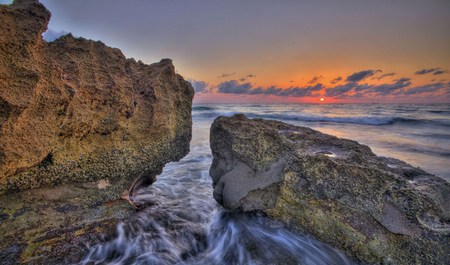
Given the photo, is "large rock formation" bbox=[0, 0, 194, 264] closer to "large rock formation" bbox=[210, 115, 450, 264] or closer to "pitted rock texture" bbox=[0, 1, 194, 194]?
"pitted rock texture" bbox=[0, 1, 194, 194]

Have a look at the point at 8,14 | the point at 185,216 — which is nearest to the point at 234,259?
the point at 185,216

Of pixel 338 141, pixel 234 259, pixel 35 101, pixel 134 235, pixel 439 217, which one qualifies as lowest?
pixel 234 259

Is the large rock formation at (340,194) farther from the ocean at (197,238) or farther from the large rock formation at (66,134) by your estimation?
the large rock formation at (66,134)

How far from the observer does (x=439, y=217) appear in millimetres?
2432

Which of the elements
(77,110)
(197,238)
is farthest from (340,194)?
(77,110)

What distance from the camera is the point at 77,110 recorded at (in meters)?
2.74

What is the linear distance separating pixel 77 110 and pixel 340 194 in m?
2.97

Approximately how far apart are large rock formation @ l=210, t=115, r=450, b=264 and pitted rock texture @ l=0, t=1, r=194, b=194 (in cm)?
107

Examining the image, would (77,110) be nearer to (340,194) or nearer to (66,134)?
(66,134)

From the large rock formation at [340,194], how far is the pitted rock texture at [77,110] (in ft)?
Answer: 3.52

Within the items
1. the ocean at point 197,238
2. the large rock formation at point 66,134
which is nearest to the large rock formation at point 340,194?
the ocean at point 197,238

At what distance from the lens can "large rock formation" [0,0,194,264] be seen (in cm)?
217

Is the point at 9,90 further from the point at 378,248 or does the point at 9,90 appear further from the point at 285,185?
the point at 378,248

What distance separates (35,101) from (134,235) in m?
1.87
